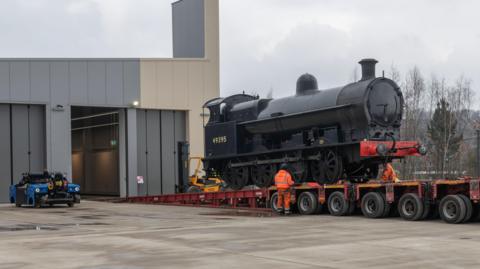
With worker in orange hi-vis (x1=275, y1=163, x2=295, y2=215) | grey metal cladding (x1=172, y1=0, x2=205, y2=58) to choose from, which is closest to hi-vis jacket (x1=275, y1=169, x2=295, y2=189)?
worker in orange hi-vis (x1=275, y1=163, x2=295, y2=215)

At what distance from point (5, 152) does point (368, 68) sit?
19.4 meters

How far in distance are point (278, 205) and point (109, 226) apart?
6.24 metres

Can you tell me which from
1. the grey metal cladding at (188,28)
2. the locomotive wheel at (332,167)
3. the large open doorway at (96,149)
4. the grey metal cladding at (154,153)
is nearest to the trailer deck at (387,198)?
the locomotive wheel at (332,167)

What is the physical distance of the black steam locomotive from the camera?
68.3ft

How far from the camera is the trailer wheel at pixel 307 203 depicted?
2103cm

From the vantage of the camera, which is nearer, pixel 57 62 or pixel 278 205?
pixel 278 205

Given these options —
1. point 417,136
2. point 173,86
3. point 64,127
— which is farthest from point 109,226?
point 417,136

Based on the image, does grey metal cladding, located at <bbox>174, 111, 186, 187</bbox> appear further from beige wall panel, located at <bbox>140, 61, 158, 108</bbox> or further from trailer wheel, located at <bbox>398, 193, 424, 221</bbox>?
trailer wheel, located at <bbox>398, 193, 424, 221</bbox>

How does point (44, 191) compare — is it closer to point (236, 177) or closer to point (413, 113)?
point (236, 177)

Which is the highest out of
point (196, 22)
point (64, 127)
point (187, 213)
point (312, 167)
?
point (196, 22)

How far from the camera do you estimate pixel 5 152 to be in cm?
3238

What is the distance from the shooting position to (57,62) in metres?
33.1

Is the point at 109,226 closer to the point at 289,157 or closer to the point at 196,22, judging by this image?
the point at 289,157

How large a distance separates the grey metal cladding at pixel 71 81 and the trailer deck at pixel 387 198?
12.8 metres
